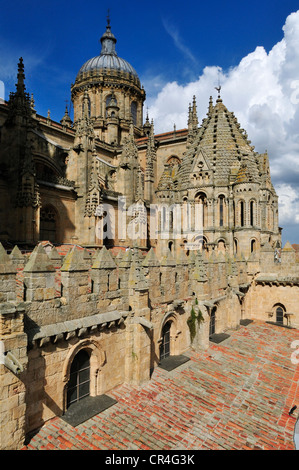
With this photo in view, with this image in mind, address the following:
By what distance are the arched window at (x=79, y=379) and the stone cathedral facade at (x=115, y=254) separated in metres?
0.04

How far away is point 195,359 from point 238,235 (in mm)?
13699

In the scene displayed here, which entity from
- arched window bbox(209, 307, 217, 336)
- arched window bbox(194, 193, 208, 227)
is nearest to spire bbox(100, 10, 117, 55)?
arched window bbox(194, 193, 208, 227)

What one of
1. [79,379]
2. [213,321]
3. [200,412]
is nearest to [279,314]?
[213,321]

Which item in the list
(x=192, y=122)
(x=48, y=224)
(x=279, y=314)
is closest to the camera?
(x=279, y=314)

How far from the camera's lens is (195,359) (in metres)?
14.0

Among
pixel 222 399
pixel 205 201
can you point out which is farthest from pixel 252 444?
pixel 205 201

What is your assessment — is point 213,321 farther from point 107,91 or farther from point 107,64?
point 107,64

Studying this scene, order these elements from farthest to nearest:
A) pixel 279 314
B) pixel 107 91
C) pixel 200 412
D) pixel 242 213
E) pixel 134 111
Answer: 1. pixel 134 111
2. pixel 107 91
3. pixel 242 213
4. pixel 279 314
5. pixel 200 412

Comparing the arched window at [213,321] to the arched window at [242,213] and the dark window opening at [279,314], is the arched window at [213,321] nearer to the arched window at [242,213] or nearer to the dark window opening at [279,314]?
the dark window opening at [279,314]

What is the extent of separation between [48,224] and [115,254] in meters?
6.15

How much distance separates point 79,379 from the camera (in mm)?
9531

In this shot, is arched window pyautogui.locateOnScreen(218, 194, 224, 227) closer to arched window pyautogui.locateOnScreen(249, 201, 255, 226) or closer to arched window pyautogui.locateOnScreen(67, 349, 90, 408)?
arched window pyautogui.locateOnScreen(249, 201, 255, 226)

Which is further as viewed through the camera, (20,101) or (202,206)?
(202,206)

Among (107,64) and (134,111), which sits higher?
(107,64)
